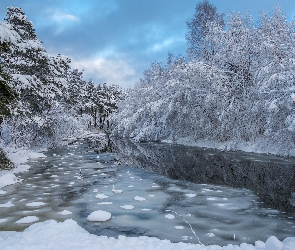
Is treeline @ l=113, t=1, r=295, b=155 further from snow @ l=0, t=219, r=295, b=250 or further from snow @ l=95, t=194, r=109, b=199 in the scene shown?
snow @ l=0, t=219, r=295, b=250

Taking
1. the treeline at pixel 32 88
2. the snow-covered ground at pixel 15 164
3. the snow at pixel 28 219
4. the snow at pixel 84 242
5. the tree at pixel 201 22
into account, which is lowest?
the snow at pixel 28 219

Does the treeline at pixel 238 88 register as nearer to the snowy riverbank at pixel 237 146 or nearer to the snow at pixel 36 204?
the snowy riverbank at pixel 237 146

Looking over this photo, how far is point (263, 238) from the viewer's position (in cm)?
481

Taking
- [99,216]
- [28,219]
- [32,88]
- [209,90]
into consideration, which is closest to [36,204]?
[28,219]

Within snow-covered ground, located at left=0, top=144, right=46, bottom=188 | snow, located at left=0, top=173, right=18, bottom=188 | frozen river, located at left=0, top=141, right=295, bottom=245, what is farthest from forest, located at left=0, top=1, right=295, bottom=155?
frozen river, located at left=0, top=141, right=295, bottom=245

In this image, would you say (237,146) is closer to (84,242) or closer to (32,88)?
(32,88)

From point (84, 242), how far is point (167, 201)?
323cm

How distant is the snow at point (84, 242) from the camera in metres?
4.00

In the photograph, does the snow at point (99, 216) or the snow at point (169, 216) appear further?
the snow at point (169, 216)

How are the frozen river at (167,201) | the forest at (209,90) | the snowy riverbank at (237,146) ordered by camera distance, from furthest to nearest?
the snowy riverbank at (237,146) → the forest at (209,90) → the frozen river at (167,201)

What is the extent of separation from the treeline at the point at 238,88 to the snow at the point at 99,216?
10811mm

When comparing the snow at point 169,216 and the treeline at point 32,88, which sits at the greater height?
the treeline at point 32,88

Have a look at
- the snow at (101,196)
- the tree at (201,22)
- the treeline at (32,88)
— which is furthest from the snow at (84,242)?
the tree at (201,22)

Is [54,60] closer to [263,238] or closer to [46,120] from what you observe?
[46,120]
